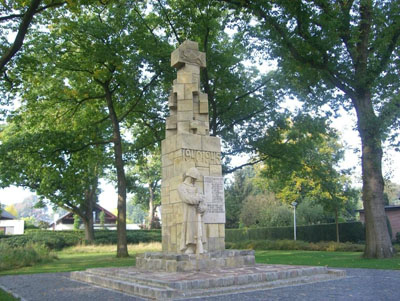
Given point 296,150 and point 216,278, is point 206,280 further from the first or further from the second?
point 296,150

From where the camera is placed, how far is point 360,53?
17078 millimetres

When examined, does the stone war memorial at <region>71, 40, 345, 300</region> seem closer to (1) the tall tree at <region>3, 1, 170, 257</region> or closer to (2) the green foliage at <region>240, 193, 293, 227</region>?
(1) the tall tree at <region>3, 1, 170, 257</region>

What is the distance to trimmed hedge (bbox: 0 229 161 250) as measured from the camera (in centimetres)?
2841

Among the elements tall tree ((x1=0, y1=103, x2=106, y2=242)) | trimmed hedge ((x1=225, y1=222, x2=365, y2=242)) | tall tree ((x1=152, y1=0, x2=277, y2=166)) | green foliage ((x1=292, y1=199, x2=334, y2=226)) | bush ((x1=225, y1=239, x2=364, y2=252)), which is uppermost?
tall tree ((x1=152, y1=0, x2=277, y2=166))

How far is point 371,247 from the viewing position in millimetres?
15797

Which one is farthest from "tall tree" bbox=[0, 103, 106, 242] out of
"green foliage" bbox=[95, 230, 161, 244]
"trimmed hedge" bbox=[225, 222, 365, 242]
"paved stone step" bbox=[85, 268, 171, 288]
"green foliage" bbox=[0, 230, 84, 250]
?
"trimmed hedge" bbox=[225, 222, 365, 242]

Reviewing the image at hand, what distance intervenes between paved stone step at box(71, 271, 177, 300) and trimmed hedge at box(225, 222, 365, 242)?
74.5 feet

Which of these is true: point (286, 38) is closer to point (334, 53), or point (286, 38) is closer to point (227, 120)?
point (334, 53)

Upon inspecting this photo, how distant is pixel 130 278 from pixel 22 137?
46.6 ft

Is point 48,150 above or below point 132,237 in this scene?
above

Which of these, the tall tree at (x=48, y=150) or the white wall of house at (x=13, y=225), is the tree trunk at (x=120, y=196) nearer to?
the tall tree at (x=48, y=150)

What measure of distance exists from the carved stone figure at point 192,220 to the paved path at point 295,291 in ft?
8.60

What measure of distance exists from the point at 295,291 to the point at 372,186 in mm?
9583

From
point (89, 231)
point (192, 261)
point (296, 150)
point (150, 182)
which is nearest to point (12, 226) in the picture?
point (150, 182)
